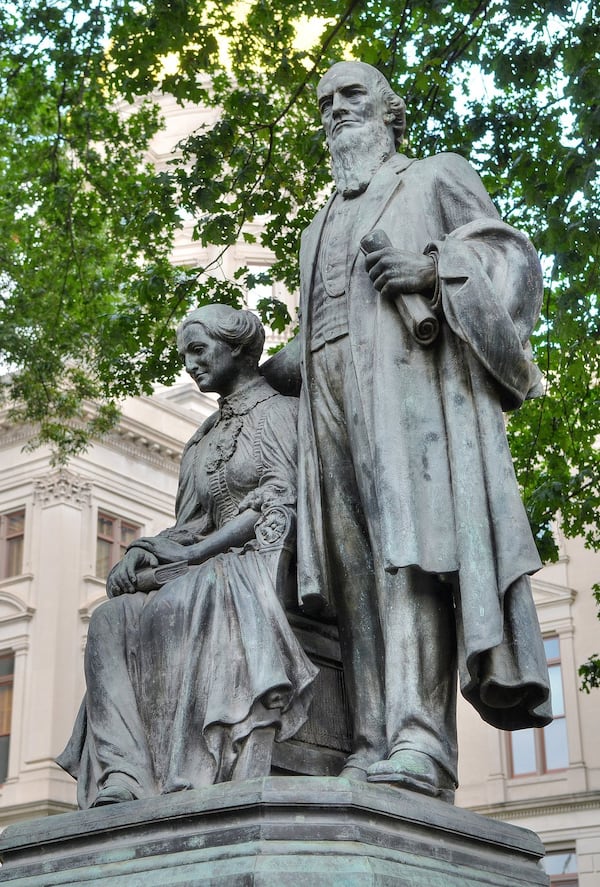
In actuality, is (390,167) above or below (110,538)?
below

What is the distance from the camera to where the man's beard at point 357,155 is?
5.07 metres

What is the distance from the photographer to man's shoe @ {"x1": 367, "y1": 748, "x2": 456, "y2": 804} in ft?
12.9

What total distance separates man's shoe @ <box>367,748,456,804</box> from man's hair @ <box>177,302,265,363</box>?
178cm

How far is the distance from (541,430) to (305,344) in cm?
909

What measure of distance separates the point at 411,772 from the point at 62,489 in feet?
87.6

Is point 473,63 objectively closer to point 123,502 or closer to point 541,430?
point 541,430

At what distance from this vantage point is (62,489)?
98.8 feet

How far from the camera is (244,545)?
15.5 ft

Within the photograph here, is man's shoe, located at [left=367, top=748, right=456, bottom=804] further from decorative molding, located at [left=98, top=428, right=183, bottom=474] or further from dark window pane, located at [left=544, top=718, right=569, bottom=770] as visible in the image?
decorative molding, located at [left=98, top=428, right=183, bottom=474]

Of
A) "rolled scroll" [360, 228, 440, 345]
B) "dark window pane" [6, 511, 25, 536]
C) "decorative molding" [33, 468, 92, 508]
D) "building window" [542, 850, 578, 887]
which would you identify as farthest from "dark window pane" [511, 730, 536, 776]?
"rolled scroll" [360, 228, 440, 345]

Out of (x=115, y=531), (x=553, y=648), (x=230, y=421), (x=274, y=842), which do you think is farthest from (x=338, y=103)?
(x=115, y=531)

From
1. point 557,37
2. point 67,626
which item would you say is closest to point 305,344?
point 557,37

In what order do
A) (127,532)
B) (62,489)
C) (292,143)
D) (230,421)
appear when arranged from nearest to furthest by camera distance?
(230,421)
(292,143)
(62,489)
(127,532)

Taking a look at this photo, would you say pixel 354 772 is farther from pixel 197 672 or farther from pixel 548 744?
pixel 548 744
